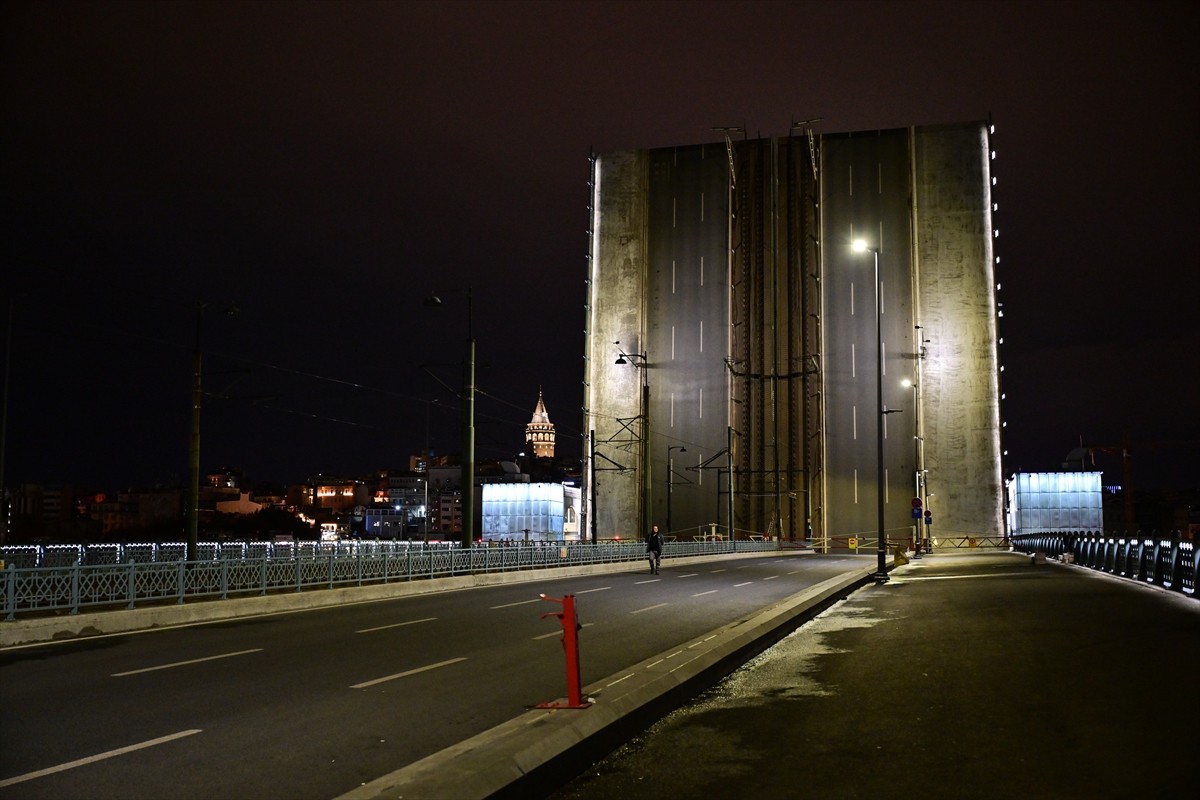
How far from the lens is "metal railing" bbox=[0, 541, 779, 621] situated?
59.7 feet

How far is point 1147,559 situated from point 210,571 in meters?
23.4

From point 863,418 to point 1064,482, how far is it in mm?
19771

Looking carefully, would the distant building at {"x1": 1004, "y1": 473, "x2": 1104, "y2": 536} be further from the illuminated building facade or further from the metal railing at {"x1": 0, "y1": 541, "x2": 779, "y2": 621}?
the metal railing at {"x1": 0, "y1": 541, "x2": 779, "y2": 621}

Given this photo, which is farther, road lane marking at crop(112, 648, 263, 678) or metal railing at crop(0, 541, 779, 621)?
metal railing at crop(0, 541, 779, 621)

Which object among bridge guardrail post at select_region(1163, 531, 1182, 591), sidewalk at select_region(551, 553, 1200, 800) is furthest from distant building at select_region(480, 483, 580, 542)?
sidewalk at select_region(551, 553, 1200, 800)

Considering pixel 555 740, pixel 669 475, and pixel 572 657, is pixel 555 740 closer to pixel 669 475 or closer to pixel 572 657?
pixel 572 657

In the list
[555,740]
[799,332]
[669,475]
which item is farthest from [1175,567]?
[799,332]

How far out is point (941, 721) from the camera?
9.37 metres

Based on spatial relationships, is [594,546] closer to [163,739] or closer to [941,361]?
[163,739]

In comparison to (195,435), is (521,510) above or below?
below

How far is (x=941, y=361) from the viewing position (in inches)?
3317

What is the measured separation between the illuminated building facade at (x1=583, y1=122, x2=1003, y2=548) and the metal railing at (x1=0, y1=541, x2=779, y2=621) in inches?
1666

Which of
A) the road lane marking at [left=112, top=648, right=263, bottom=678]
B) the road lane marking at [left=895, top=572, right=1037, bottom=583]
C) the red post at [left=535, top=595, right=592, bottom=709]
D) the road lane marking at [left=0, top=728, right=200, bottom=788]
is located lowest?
the road lane marking at [left=895, top=572, right=1037, bottom=583]

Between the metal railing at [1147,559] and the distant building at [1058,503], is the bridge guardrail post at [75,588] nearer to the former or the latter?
the metal railing at [1147,559]
